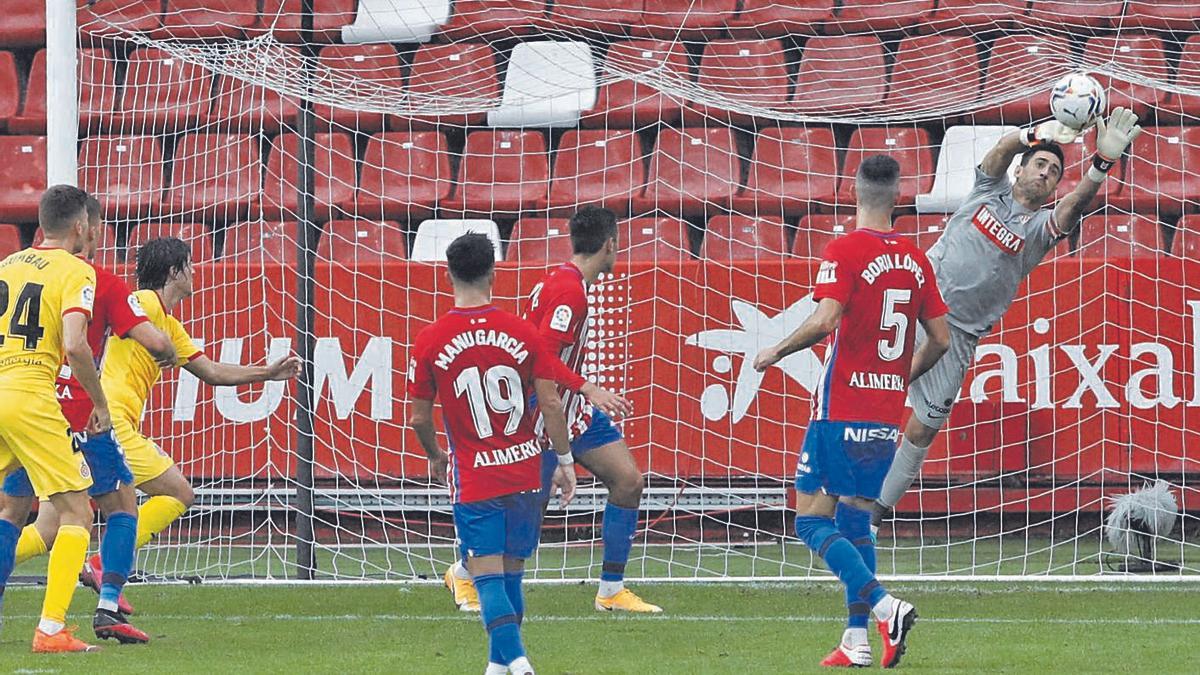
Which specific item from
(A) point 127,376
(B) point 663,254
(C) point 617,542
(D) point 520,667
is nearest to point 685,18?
(B) point 663,254

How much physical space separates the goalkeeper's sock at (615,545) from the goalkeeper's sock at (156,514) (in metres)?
2.12

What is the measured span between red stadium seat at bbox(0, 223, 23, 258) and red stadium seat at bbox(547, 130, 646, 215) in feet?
12.5

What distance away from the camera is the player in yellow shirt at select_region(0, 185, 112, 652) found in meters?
6.84

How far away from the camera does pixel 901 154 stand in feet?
40.3

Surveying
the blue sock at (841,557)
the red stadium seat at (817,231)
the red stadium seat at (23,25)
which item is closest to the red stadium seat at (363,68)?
the red stadium seat at (23,25)

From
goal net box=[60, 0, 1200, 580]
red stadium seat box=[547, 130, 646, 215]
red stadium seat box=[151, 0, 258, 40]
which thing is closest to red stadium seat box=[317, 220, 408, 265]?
goal net box=[60, 0, 1200, 580]

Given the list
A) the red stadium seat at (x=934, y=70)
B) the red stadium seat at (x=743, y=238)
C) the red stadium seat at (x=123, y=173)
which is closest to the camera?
the red stadium seat at (x=123, y=173)

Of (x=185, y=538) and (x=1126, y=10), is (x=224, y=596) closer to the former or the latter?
(x=185, y=538)

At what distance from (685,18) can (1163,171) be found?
3.81m

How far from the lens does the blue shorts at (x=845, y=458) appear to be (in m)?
6.45

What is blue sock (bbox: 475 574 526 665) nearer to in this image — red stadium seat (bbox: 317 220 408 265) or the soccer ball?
the soccer ball

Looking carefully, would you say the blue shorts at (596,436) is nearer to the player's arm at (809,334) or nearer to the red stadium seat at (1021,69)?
the player's arm at (809,334)

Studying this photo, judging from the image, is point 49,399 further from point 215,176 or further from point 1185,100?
point 1185,100

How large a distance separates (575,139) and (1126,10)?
4392mm
